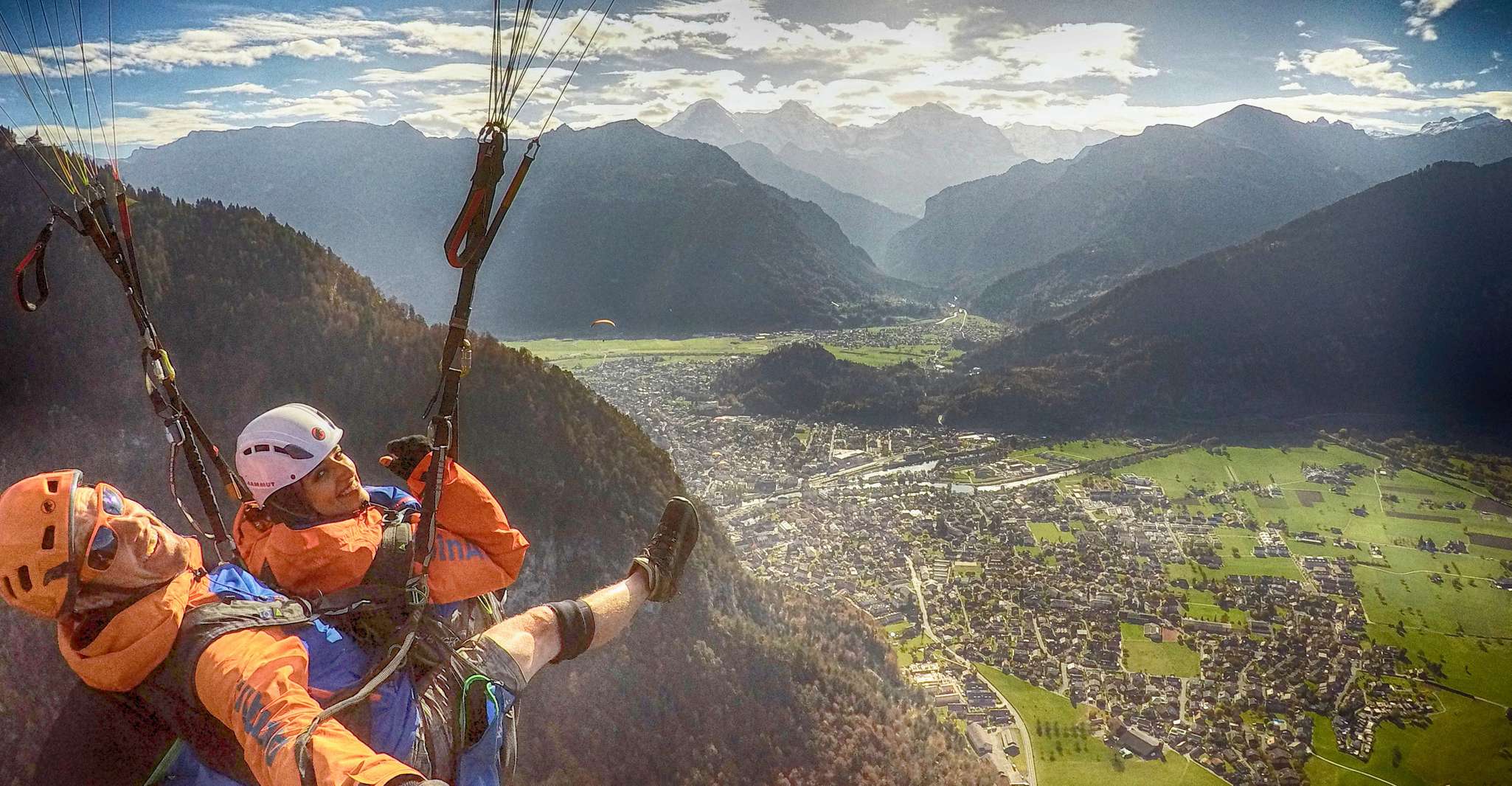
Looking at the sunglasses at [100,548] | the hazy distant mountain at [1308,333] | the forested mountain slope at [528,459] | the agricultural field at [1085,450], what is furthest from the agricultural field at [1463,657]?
the sunglasses at [100,548]

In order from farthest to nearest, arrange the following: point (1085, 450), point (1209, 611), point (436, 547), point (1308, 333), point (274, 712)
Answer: point (1308, 333) < point (1085, 450) < point (1209, 611) < point (436, 547) < point (274, 712)

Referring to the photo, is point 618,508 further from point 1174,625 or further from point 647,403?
point 647,403

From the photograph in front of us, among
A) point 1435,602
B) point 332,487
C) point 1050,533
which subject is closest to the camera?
point 332,487

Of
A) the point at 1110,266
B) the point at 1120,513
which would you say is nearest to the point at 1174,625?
the point at 1120,513

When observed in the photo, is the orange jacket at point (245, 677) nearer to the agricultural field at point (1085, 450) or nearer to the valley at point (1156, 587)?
the valley at point (1156, 587)

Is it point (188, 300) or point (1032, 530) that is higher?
point (188, 300)

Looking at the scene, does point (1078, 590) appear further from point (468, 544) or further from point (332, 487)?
point (332, 487)

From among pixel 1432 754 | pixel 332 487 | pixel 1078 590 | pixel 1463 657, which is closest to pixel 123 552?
pixel 332 487
